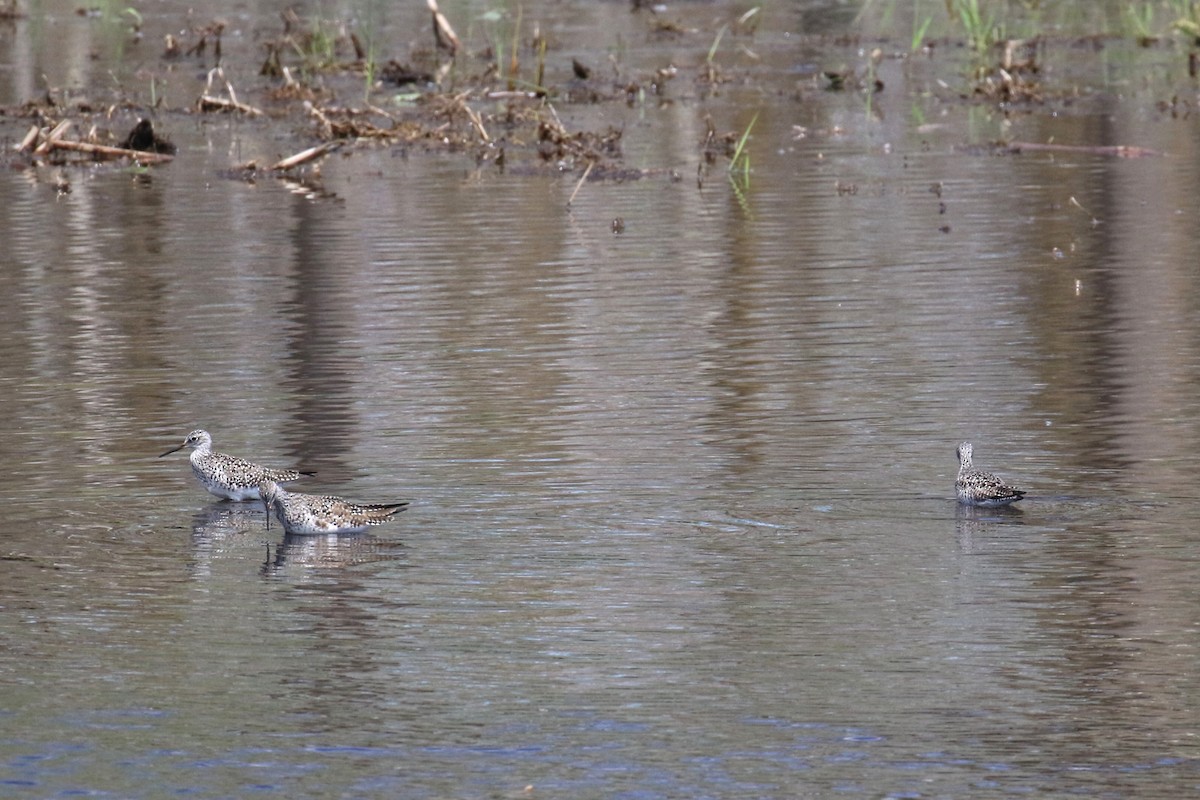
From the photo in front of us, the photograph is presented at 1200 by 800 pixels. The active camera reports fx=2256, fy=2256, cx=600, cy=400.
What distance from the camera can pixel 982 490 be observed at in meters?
10.6

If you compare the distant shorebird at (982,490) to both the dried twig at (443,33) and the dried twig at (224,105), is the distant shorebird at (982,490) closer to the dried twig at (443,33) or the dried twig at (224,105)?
the dried twig at (224,105)

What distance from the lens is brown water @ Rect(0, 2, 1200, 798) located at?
7742 mm

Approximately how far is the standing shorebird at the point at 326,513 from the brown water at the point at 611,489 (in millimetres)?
122

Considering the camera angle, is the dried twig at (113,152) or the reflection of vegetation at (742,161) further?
the dried twig at (113,152)

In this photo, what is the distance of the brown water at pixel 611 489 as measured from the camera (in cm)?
774

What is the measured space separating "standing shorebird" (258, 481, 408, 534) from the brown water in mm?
122

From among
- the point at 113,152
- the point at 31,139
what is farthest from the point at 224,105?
the point at 31,139

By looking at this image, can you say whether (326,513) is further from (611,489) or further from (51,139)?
(51,139)

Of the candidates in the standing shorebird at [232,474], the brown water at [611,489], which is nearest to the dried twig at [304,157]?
the brown water at [611,489]

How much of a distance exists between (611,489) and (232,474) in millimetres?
1916

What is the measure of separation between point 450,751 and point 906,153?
19022 mm

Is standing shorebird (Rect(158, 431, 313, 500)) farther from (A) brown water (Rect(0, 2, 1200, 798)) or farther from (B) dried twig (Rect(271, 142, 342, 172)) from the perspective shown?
(B) dried twig (Rect(271, 142, 342, 172))

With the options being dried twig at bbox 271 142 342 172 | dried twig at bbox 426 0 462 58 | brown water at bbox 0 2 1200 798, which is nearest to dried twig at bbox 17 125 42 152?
brown water at bbox 0 2 1200 798

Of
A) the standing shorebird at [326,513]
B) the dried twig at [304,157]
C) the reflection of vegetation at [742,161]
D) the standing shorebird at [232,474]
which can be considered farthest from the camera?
the dried twig at [304,157]
